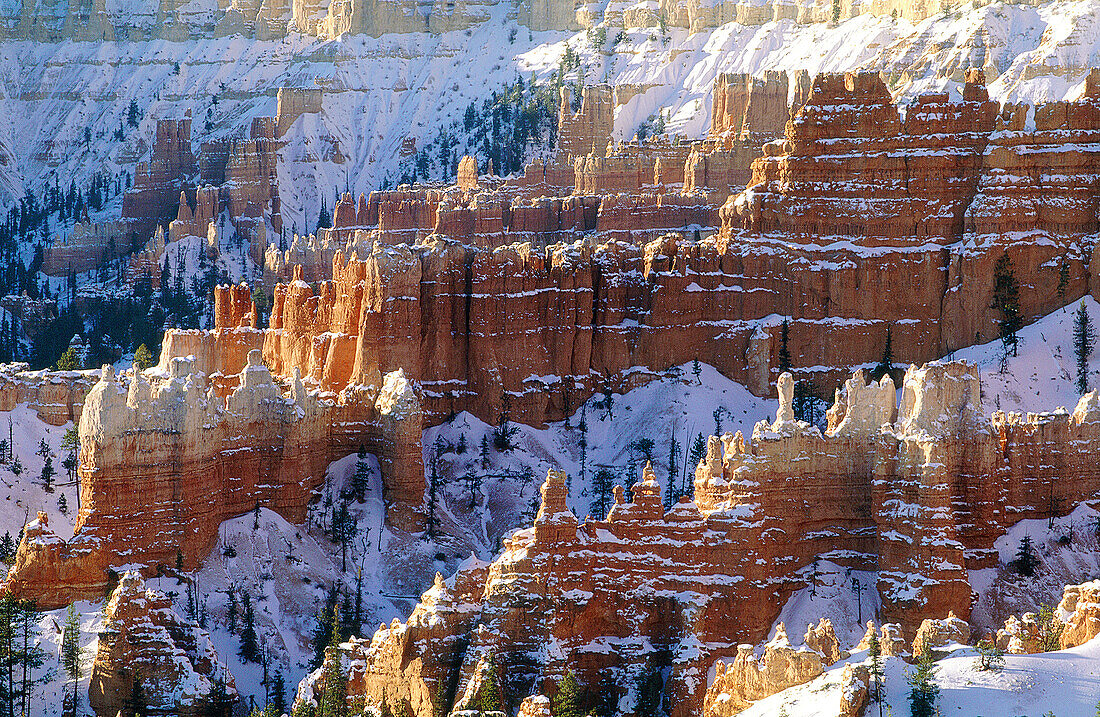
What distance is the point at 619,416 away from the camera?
4870 inches

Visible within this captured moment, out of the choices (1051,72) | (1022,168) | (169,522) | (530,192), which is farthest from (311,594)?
(1051,72)

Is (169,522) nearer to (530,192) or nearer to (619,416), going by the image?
(619,416)

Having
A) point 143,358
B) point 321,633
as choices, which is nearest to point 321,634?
point 321,633

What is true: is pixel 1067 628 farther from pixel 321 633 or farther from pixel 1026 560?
pixel 321 633

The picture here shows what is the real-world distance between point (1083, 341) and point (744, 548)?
110 feet

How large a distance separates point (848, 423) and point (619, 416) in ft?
94.3

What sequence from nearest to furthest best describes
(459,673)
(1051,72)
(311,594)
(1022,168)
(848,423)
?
(459,673), (848,423), (311,594), (1022,168), (1051,72)

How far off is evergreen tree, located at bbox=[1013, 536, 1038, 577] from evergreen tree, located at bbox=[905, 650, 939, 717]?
74.6ft

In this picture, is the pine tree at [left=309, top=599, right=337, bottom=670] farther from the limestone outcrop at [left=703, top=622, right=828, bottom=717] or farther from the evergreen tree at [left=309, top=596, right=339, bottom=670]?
the limestone outcrop at [left=703, top=622, right=828, bottom=717]

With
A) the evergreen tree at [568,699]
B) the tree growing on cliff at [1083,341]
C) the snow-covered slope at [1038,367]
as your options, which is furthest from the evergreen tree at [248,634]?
the tree growing on cliff at [1083,341]

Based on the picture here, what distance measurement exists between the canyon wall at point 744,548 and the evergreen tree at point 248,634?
9542mm

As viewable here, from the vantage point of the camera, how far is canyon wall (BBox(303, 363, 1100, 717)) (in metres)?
88.0

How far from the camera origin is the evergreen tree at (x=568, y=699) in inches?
3273

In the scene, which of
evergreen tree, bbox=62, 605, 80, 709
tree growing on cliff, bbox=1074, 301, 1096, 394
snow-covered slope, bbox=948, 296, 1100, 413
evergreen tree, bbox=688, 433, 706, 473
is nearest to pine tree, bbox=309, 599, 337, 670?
evergreen tree, bbox=62, 605, 80, 709
